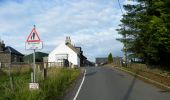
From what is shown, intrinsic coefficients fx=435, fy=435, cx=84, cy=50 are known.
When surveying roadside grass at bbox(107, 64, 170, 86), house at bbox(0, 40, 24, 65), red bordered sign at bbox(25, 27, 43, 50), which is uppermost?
house at bbox(0, 40, 24, 65)

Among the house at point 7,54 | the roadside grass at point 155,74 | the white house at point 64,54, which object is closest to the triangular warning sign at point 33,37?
→ the roadside grass at point 155,74

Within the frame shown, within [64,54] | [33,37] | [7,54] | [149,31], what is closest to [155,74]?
[149,31]

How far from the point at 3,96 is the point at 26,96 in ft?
4.60

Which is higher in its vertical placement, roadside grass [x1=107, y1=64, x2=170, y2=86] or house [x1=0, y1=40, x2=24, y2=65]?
house [x1=0, y1=40, x2=24, y2=65]

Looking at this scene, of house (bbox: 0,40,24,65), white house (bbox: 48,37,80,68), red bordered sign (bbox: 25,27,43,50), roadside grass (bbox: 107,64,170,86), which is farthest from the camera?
white house (bbox: 48,37,80,68)

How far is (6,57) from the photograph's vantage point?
97188 millimetres

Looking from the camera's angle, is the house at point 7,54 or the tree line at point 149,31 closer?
the tree line at point 149,31

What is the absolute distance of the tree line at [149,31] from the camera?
27.7 meters

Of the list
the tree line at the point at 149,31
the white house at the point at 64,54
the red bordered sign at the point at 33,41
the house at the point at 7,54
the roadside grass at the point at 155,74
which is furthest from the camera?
the white house at the point at 64,54

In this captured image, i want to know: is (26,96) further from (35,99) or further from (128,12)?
(128,12)

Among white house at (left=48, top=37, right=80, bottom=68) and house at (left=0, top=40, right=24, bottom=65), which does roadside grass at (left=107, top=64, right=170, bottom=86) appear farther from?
white house at (left=48, top=37, right=80, bottom=68)

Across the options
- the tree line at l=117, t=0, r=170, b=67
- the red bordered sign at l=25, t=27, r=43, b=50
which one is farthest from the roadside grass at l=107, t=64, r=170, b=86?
the red bordered sign at l=25, t=27, r=43, b=50

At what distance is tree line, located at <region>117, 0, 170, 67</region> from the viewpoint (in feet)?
90.8

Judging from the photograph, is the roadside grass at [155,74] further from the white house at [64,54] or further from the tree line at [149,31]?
the white house at [64,54]
